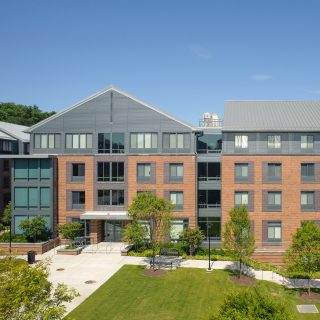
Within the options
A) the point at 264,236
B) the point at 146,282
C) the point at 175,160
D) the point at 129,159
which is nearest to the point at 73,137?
the point at 129,159

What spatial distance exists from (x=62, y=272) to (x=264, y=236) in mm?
22598

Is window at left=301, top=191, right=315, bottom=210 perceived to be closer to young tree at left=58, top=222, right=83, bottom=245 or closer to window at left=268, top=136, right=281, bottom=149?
window at left=268, top=136, right=281, bottom=149

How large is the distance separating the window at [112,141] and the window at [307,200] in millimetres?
21297

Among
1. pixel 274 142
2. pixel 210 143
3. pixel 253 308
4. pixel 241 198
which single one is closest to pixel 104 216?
pixel 210 143

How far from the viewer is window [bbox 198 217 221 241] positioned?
46016 millimetres

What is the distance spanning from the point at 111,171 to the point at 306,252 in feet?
77.8

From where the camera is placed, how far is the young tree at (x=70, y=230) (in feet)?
141

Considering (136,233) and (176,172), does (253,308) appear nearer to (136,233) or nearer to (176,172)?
(136,233)

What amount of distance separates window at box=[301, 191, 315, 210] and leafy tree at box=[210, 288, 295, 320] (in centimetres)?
3266

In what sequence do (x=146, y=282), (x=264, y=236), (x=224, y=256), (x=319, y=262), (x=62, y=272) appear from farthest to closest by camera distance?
1. (x=264, y=236)
2. (x=224, y=256)
3. (x=62, y=272)
4. (x=146, y=282)
5. (x=319, y=262)

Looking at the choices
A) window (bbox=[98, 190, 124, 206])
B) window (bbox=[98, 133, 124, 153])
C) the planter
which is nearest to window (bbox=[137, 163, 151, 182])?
window (bbox=[98, 190, 124, 206])

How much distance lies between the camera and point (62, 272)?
35469mm

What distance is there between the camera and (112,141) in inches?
1829

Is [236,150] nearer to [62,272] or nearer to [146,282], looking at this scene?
[146,282]
